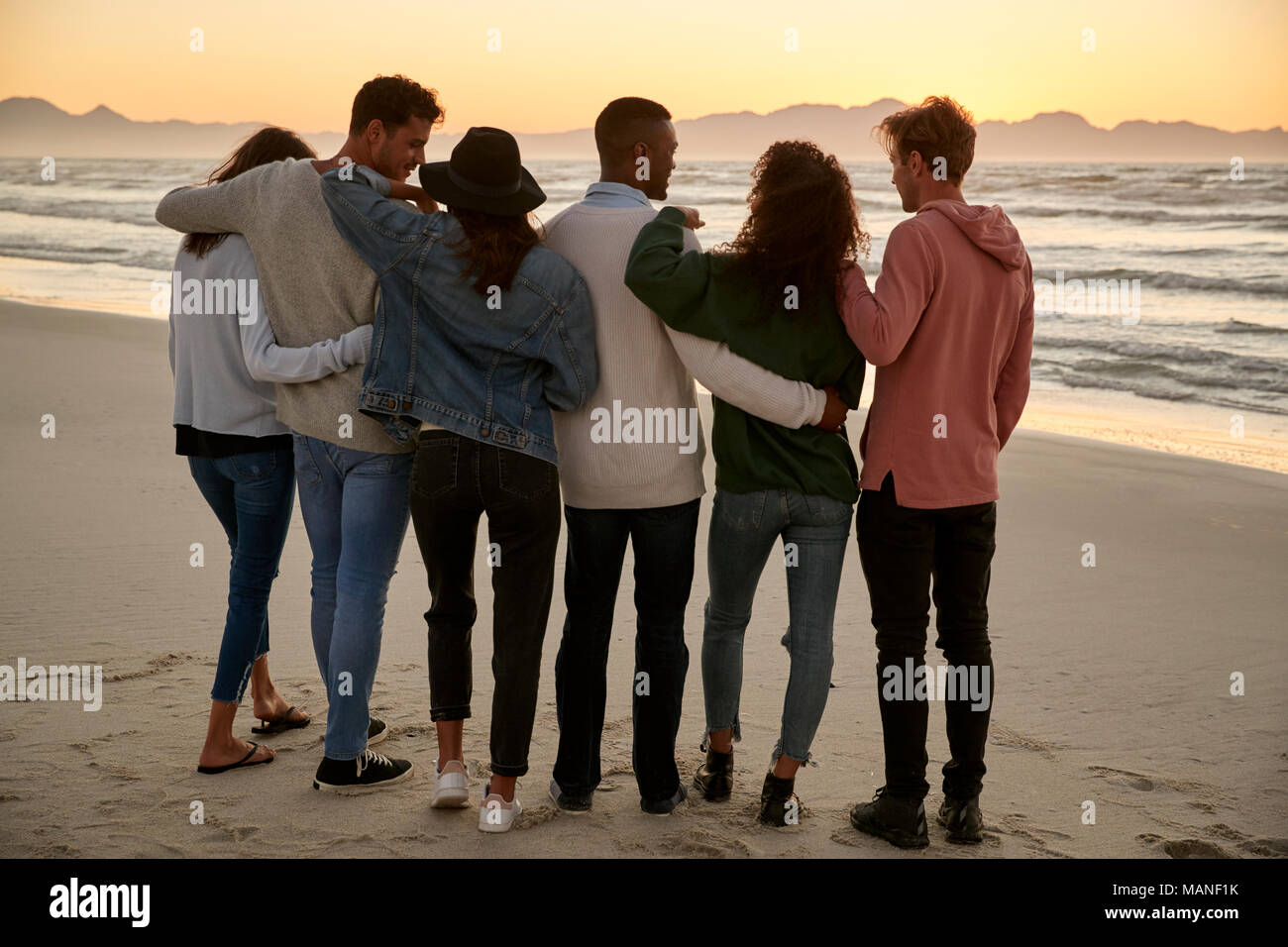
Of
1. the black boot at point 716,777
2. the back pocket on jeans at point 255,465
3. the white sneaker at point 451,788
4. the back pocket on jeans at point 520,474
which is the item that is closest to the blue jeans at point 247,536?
the back pocket on jeans at point 255,465

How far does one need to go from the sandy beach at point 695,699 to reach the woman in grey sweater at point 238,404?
0.36 meters

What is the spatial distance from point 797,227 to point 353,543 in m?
1.42

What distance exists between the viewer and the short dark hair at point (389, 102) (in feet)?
9.78

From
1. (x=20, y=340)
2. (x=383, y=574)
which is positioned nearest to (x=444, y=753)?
(x=383, y=574)

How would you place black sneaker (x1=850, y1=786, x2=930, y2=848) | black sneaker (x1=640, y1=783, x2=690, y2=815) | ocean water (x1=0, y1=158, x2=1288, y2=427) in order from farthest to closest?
ocean water (x1=0, y1=158, x2=1288, y2=427) → black sneaker (x1=640, y1=783, x2=690, y2=815) → black sneaker (x1=850, y1=786, x2=930, y2=848)

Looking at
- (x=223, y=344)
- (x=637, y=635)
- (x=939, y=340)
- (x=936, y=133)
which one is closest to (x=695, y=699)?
(x=637, y=635)

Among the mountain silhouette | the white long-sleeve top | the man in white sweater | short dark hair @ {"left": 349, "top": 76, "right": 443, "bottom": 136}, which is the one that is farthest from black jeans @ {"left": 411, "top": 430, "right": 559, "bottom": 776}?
the mountain silhouette

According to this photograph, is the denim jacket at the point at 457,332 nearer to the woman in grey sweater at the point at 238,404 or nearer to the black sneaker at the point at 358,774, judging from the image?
the woman in grey sweater at the point at 238,404

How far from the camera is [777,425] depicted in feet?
9.78

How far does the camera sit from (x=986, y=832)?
123 inches

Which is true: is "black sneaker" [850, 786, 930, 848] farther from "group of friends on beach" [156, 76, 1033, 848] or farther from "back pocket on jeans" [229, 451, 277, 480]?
"back pocket on jeans" [229, 451, 277, 480]

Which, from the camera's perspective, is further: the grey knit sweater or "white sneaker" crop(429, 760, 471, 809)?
"white sneaker" crop(429, 760, 471, 809)

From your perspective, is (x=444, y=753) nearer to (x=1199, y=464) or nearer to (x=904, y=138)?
(x=904, y=138)

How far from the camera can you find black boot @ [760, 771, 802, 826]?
10.2ft
